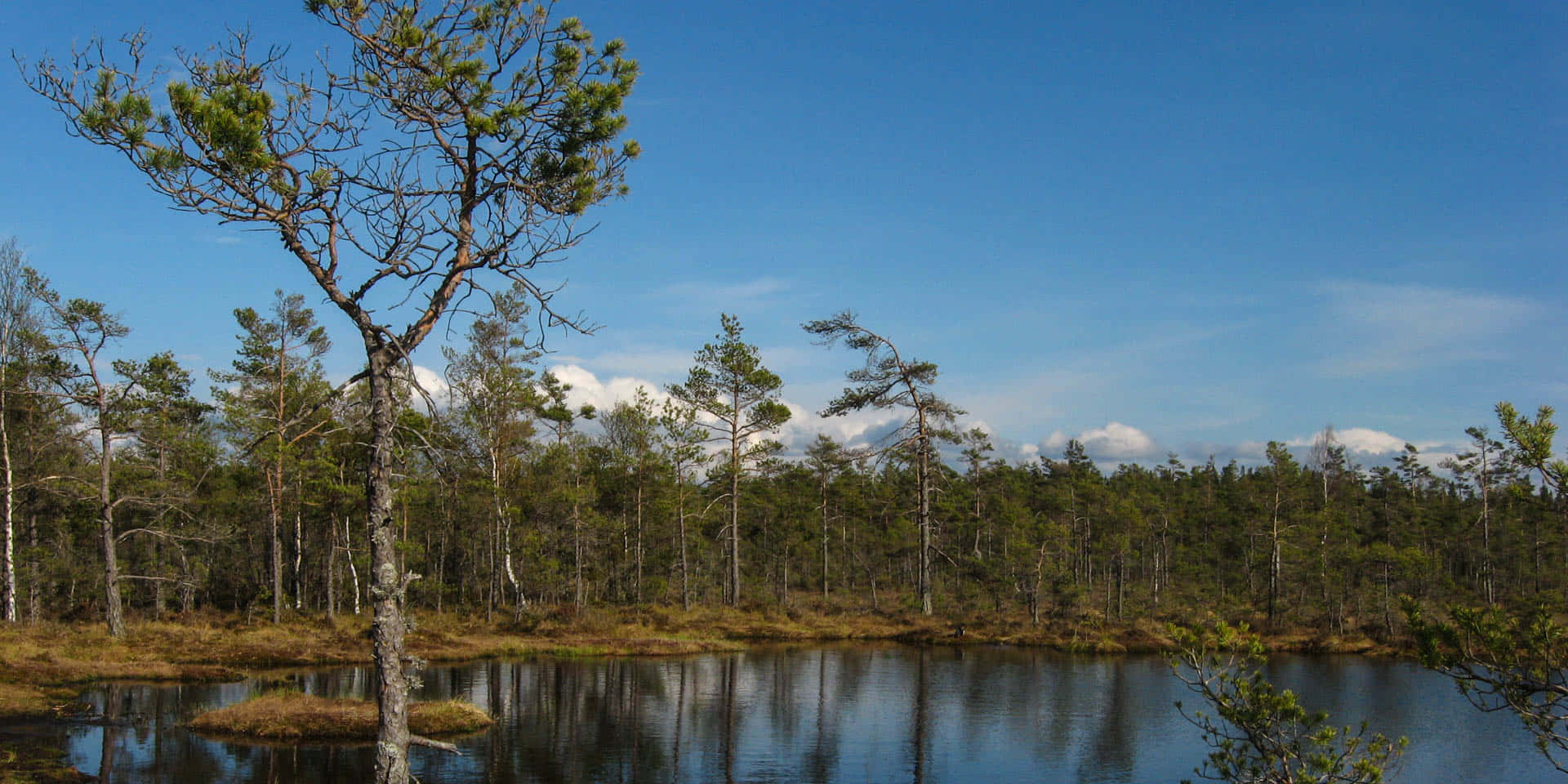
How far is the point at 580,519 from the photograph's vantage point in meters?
48.7

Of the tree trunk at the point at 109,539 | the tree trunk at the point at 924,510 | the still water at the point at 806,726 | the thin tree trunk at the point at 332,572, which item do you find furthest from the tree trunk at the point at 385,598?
the tree trunk at the point at 924,510

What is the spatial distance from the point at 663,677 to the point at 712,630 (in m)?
13.2

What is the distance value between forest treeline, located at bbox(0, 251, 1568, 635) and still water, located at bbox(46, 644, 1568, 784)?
25.4ft

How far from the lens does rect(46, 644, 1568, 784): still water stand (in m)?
19.2

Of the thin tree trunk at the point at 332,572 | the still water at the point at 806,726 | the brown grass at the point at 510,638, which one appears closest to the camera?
the still water at the point at 806,726

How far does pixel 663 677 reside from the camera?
3328 centimetres

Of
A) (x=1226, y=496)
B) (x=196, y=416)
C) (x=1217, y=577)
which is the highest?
(x=196, y=416)

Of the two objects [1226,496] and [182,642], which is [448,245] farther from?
[1226,496]

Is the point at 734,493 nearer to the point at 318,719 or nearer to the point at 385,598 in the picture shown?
the point at 318,719

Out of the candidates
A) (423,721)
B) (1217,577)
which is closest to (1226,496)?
(1217,577)

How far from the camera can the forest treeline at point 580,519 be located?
3859 centimetres

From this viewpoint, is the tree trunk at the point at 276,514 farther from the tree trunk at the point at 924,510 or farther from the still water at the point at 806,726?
the tree trunk at the point at 924,510

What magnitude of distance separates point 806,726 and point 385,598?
15613mm

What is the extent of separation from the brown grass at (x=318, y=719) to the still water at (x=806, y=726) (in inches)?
32.6
